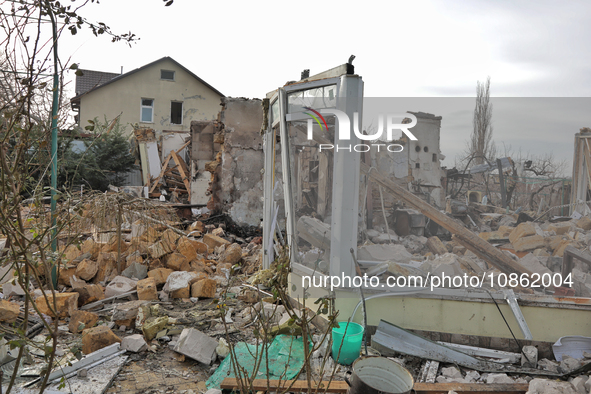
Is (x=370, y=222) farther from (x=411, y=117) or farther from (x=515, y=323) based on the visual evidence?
(x=515, y=323)

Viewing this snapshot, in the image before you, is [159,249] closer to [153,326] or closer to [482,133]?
[153,326]

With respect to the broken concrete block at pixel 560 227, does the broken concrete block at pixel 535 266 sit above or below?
below

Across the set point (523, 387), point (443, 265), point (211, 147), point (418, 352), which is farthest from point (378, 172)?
point (211, 147)

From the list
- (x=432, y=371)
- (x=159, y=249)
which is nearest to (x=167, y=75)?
(x=159, y=249)

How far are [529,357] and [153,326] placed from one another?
3719mm

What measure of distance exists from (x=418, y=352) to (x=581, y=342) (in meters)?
1.52

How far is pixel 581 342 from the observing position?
13.0 ft

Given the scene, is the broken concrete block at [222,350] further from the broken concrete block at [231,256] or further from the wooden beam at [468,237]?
the broken concrete block at [231,256]

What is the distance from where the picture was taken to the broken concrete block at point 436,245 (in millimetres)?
4231

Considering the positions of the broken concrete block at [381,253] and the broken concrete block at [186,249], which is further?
the broken concrete block at [186,249]

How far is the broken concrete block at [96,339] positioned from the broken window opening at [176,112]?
20535 mm

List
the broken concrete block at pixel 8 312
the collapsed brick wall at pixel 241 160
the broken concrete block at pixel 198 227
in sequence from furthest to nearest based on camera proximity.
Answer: the collapsed brick wall at pixel 241 160
the broken concrete block at pixel 198 227
the broken concrete block at pixel 8 312

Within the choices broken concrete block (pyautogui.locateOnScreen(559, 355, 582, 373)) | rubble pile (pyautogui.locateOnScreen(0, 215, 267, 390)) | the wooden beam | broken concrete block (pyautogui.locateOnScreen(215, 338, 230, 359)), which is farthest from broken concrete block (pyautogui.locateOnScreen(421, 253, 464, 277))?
broken concrete block (pyautogui.locateOnScreen(215, 338, 230, 359))

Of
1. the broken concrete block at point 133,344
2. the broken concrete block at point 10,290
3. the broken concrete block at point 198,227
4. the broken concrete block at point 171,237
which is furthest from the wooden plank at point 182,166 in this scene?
the broken concrete block at point 133,344
